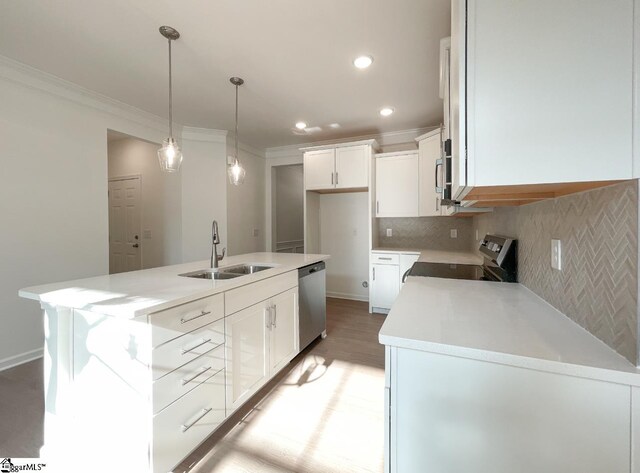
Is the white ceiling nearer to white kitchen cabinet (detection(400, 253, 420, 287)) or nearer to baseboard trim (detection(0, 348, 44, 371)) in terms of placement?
white kitchen cabinet (detection(400, 253, 420, 287))

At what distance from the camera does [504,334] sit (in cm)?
Answer: 87

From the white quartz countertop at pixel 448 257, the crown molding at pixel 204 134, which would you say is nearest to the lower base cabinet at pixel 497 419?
the white quartz countertop at pixel 448 257

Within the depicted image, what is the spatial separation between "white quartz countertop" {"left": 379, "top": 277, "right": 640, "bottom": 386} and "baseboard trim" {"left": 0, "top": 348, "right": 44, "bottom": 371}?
3390mm

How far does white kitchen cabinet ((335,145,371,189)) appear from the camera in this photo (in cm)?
386

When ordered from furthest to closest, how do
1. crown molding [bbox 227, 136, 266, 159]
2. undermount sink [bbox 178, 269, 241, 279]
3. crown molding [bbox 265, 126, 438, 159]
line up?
crown molding [bbox 227, 136, 266, 159] → crown molding [bbox 265, 126, 438, 159] → undermount sink [bbox 178, 269, 241, 279]

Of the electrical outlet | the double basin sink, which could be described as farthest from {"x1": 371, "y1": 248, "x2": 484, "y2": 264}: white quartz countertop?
the double basin sink

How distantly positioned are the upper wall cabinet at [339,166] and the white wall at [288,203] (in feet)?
4.46

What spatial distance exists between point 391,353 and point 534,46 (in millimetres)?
938

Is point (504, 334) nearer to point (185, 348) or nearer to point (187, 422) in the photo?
point (185, 348)

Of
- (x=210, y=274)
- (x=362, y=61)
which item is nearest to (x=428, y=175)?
(x=362, y=61)

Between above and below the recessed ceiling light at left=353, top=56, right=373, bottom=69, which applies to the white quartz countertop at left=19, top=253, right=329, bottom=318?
below

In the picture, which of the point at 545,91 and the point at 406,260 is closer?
the point at 545,91

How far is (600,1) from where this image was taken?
69 cm

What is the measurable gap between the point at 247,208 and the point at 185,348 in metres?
3.69
